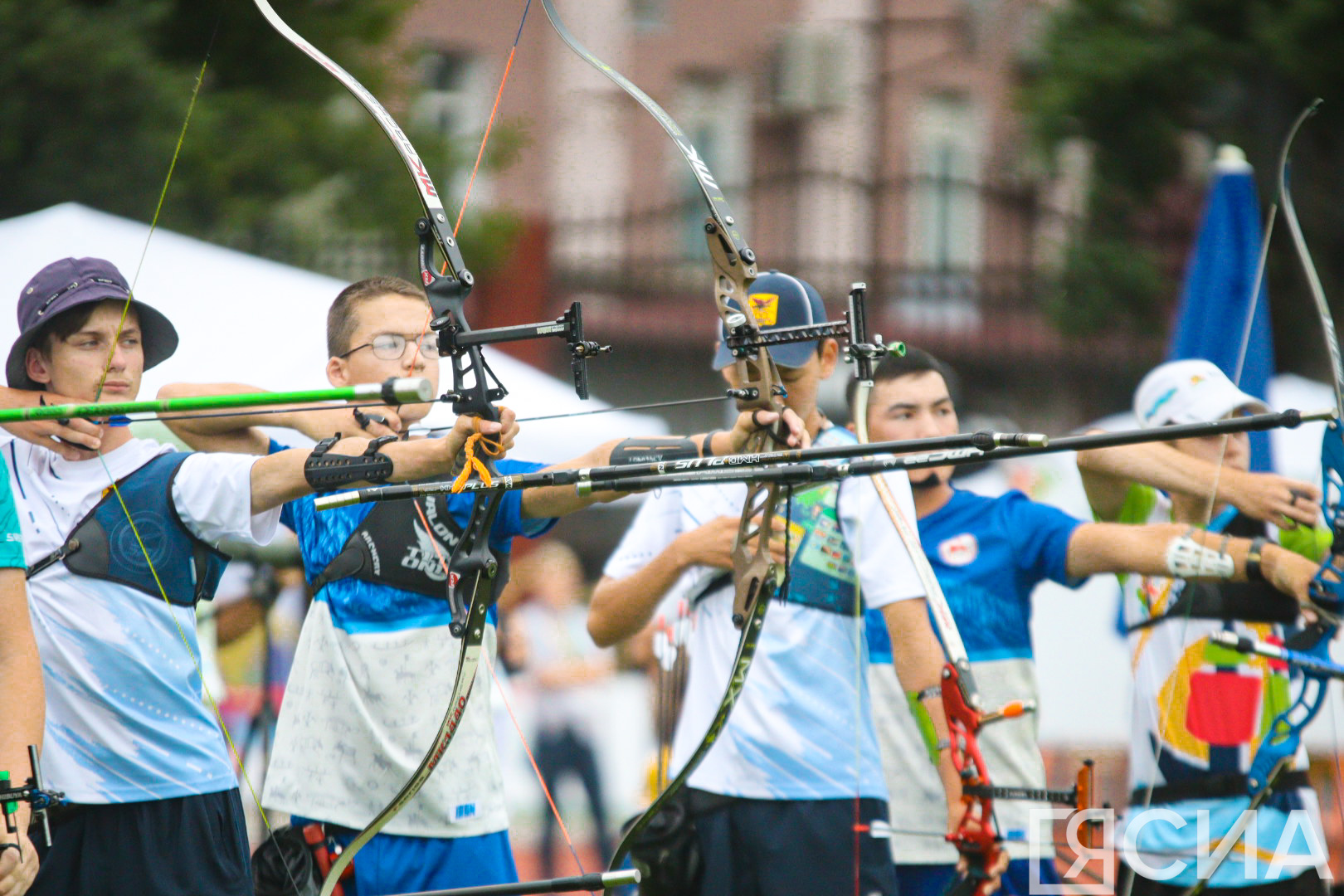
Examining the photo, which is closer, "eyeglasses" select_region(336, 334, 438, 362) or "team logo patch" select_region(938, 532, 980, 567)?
"eyeglasses" select_region(336, 334, 438, 362)

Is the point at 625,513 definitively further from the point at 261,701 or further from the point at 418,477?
the point at 418,477

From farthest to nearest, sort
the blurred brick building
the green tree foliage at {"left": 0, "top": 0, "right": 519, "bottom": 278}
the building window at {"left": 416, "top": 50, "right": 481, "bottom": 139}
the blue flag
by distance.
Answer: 1. the blurred brick building
2. the building window at {"left": 416, "top": 50, "right": 481, "bottom": 139}
3. the green tree foliage at {"left": 0, "top": 0, "right": 519, "bottom": 278}
4. the blue flag

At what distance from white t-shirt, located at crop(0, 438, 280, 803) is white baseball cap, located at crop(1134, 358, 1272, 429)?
1.87 m

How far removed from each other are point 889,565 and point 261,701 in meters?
1.55

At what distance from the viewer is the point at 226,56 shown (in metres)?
6.21

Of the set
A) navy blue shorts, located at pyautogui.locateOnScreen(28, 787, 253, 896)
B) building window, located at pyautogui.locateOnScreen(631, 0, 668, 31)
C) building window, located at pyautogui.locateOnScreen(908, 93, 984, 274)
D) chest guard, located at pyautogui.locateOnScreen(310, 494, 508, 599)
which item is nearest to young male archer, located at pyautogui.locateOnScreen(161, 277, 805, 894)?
chest guard, located at pyautogui.locateOnScreen(310, 494, 508, 599)

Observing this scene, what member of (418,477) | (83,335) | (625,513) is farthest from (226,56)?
(418,477)

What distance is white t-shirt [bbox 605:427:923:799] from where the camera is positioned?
8.50 feet

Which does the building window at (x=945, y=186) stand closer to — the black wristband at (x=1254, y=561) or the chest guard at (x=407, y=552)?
the black wristband at (x=1254, y=561)

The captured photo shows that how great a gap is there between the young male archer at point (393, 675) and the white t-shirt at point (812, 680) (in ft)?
1.14

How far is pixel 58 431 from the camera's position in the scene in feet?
7.70

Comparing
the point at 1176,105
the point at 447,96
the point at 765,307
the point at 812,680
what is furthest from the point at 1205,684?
the point at 1176,105

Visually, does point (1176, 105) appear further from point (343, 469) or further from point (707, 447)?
point (343, 469)

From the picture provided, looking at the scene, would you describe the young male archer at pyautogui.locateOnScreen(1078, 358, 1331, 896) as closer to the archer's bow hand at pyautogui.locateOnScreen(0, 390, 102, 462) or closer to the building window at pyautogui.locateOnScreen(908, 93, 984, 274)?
the archer's bow hand at pyautogui.locateOnScreen(0, 390, 102, 462)
